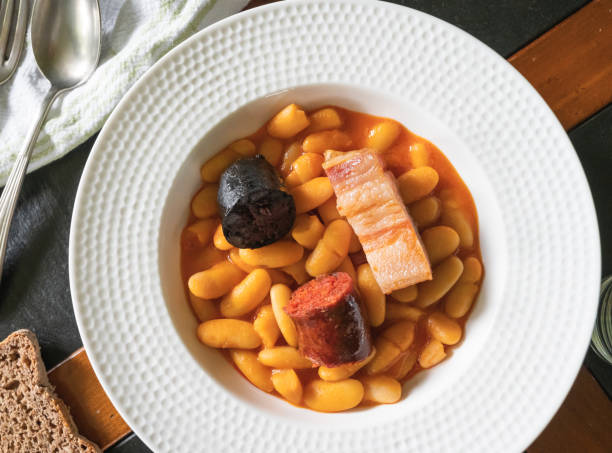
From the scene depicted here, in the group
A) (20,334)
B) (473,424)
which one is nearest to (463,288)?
(473,424)

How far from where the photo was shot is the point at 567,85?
5.62 ft

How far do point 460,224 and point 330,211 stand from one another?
34 cm

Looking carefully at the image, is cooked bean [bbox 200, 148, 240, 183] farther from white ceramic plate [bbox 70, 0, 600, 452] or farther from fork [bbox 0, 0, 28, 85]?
fork [bbox 0, 0, 28, 85]

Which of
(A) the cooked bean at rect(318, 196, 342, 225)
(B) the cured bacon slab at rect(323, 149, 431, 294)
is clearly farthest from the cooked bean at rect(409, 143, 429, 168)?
(A) the cooked bean at rect(318, 196, 342, 225)

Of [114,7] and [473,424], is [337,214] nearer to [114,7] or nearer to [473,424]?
[473,424]

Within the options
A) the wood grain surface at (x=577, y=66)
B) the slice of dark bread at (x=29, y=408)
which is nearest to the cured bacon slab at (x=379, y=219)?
the wood grain surface at (x=577, y=66)

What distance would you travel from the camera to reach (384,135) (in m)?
1.60

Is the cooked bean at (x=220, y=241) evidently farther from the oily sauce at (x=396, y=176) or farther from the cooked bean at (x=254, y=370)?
the cooked bean at (x=254, y=370)

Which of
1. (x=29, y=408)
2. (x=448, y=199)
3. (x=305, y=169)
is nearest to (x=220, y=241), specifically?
(x=305, y=169)

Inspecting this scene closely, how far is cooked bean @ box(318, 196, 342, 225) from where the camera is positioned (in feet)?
5.18

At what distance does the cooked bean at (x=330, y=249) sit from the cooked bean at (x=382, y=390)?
1.04 ft

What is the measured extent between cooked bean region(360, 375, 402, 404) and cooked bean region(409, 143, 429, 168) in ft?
1.88

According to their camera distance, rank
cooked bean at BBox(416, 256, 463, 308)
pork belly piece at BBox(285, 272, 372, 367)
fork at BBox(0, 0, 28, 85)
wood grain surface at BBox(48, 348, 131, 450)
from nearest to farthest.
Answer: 1. pork belly piece at BBox(285, 272, 372, 367)
2. cooked bean at BBox(416, 256, 463, 308)
3. wood grain surface at BBox(48, 348, 131, 450)
4. fork at BBox(0, 0, 28, 85)

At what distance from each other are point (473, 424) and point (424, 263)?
407 mm
